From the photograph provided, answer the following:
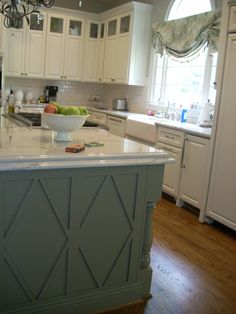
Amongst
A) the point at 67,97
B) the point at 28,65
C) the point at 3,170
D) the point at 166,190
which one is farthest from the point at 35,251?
the point at 67,97

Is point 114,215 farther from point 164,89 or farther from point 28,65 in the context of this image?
point 28,65

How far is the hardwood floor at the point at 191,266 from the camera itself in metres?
2.35

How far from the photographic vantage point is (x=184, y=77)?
5.04 m

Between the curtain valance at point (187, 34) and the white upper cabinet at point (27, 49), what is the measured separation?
6.31 feet

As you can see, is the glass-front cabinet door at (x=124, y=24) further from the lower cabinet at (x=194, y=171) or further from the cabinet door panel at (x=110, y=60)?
the lower cabinet at (x=194, y=171)

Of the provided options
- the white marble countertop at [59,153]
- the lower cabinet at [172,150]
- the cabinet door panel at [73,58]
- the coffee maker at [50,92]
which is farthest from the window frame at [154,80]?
the white marble countertop at [59,153]

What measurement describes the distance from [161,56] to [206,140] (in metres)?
2.09

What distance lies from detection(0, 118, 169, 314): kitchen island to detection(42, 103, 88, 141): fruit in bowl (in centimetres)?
11

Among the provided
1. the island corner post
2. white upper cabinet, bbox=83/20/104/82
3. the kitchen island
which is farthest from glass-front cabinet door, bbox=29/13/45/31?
the island corner post

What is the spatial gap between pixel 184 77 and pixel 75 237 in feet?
11.7

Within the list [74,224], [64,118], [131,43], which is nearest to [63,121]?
[64,118]

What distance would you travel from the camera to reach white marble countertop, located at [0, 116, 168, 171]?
1.79 metres

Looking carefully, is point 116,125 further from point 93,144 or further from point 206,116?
point 93,144

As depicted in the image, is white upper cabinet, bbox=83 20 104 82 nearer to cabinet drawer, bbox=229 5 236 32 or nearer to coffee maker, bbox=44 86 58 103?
coffee maker, bbox=44 86 58 103
